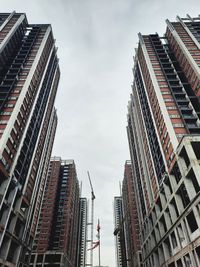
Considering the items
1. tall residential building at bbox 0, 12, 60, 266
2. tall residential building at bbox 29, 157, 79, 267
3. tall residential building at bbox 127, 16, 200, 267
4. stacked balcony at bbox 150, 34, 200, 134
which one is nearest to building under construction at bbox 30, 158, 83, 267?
tall residential building at bbox 29, 157, 79, 267

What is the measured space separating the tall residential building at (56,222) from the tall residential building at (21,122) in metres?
34.6

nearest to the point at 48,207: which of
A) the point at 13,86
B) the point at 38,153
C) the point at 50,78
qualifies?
the point at 38,153

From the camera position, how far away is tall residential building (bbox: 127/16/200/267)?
3244 cm

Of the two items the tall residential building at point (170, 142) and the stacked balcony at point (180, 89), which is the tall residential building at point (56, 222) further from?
the stacked balcony at point (180, 89)

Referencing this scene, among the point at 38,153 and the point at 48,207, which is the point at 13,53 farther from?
the point at 48,207

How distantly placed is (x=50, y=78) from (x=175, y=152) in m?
54.8

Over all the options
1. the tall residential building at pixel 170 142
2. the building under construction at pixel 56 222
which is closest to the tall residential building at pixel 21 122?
the tall residential building at pixel 170 142

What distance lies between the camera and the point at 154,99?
5666cm

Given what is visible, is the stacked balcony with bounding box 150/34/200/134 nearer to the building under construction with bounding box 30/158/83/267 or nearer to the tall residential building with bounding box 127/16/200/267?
the tall residential building with bounding box 127/16/200/267

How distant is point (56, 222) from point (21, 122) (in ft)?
208

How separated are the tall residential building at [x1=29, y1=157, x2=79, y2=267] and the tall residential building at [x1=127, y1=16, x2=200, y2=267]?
40.5 m

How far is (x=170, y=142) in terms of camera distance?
42.8m

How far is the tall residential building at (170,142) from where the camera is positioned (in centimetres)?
3244

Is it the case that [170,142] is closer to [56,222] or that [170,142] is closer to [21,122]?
[21,122]
